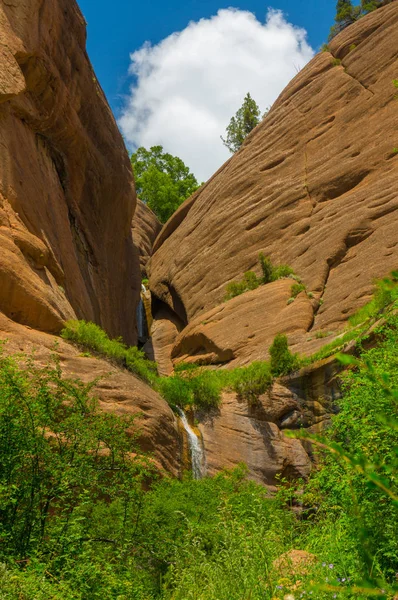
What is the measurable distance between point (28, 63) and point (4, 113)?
2.89m

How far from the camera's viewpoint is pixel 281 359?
1638cm

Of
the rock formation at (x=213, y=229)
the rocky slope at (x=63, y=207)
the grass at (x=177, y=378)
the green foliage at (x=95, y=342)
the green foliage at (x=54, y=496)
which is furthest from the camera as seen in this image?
the rock formation at (x=213, y=229)

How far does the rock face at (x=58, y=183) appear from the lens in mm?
13234

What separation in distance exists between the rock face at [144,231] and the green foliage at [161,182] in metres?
3.79

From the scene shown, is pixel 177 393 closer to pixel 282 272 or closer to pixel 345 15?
pixel 282 272

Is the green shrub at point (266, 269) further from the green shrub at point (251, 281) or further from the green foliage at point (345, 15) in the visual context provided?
the green foliage at point (345, 15)

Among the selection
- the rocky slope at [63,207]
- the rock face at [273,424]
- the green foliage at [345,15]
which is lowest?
the rock face at [273,424]

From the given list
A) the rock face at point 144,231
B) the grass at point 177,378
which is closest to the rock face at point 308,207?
the grass at point 177,378

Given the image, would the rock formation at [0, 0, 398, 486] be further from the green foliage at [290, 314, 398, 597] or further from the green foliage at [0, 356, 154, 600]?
the green foliage at [290, 314, 398, 597]

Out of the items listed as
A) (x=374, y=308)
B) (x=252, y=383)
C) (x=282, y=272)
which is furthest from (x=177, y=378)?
(x=282, y=272)

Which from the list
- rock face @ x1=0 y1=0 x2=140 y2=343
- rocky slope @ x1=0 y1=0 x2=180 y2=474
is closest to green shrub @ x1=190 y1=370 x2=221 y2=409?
rocky slope @ x1=0 y1=0 x2=180 y2=474

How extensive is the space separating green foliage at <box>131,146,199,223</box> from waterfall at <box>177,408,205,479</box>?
3351 centimetres

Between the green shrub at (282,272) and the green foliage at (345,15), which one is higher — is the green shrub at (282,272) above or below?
below

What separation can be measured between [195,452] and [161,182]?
1403 inches
